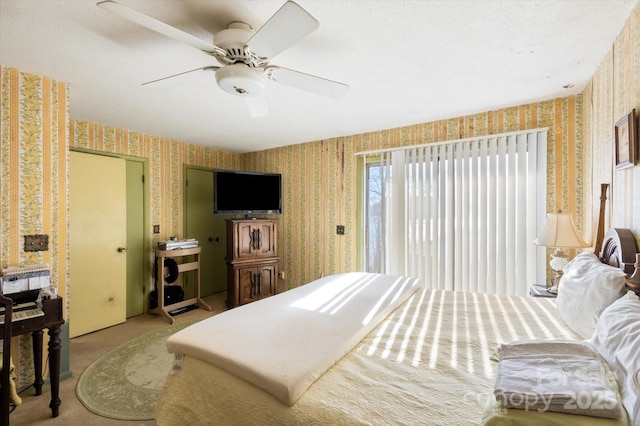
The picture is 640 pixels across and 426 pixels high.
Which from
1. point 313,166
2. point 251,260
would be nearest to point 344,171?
point 313,166

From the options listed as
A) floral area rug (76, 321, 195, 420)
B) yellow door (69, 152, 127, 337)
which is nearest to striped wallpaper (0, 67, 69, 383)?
floral area rug (76, 321, 195, 420)

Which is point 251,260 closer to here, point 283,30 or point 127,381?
point 127,381

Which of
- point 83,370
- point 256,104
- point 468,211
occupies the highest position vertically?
point 256,104

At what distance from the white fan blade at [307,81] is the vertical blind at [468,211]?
1.78 m

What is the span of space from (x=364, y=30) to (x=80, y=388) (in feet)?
10.4

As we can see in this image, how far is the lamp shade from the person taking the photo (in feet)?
7.17

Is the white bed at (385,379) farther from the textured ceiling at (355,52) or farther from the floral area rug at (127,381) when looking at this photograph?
the textured ceiling at (355,52)

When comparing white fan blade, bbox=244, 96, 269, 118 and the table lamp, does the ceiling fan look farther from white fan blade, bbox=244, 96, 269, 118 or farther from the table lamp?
the table lamp

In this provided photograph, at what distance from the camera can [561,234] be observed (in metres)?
2.23

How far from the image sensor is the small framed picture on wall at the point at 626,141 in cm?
146

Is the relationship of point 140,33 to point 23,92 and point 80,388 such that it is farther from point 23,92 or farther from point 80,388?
point 80,388

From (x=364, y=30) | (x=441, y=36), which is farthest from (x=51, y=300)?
(x=441, y=36)

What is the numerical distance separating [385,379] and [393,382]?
0.11 feet

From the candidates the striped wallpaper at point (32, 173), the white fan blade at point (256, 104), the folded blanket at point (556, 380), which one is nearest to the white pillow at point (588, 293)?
the folded blanket at point (556, 380)
